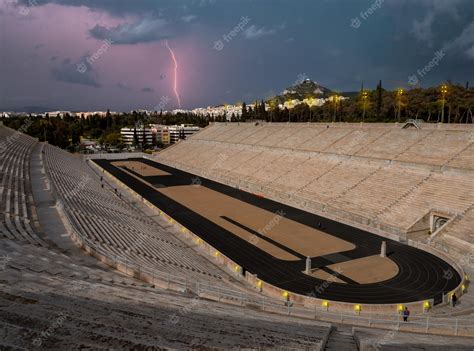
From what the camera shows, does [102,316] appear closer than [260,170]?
Yes

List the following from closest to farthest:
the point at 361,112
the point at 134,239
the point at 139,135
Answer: the point at 134,239 < the point at 361,112 < the point at 139,135

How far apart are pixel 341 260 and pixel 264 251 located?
16.1ft

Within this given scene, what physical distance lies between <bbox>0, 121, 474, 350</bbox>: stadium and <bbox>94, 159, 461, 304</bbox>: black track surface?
0.38 ft

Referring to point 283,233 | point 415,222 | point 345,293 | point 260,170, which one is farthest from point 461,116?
point 345,293

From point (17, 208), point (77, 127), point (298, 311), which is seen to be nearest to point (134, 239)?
point (17, 208)

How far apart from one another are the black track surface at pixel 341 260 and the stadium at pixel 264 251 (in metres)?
0.12

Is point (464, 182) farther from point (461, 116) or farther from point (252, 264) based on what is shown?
point (461, 116)

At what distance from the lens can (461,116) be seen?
6725 cm

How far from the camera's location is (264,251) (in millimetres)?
22734

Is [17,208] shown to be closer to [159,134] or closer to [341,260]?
[341,260]

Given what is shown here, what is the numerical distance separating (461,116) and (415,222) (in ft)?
177

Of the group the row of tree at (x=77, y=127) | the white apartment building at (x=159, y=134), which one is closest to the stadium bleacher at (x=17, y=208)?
the row of tree at (x=77, y=127)

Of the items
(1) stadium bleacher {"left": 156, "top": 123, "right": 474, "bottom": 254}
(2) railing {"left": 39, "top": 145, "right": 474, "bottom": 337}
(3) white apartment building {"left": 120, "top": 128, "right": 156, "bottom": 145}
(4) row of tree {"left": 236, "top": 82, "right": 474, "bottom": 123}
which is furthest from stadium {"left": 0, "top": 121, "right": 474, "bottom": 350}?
(3) white apartment building {"left": 120, "top": 128, "right": 156, "bottom": 145}

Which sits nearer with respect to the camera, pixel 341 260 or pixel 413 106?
pixel 341 260
